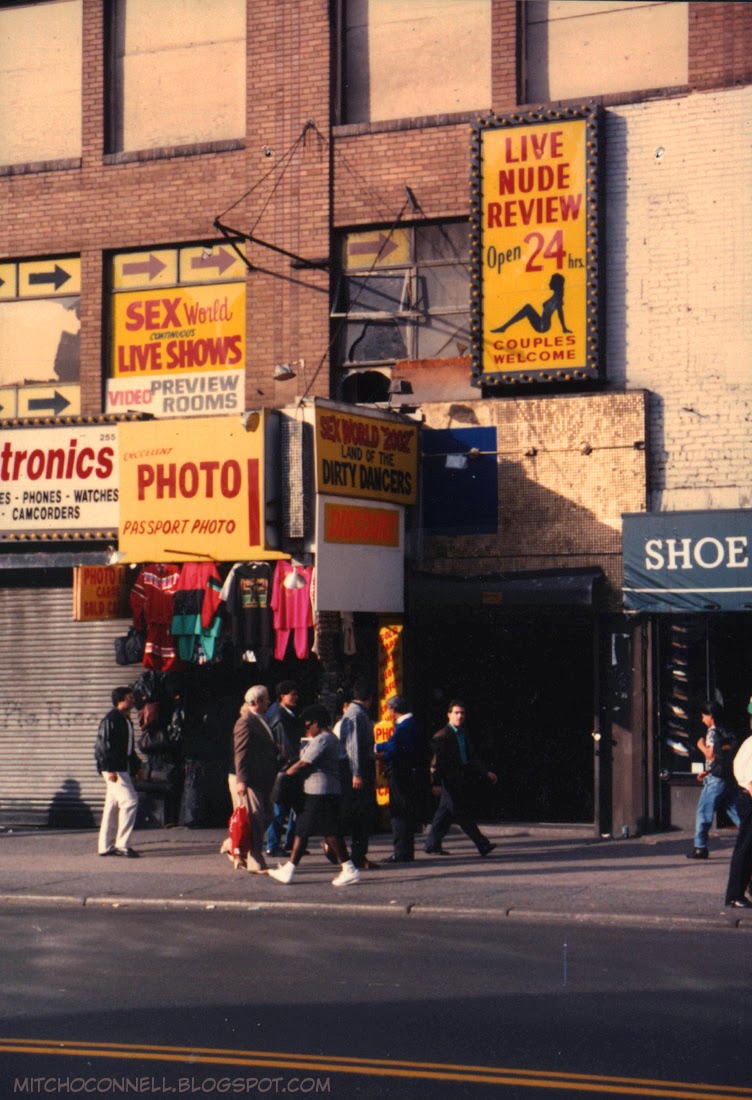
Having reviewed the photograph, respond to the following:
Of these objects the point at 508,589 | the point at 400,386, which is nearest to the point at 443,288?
the point at 400,386

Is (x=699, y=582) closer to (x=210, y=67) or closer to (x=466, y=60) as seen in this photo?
(x=466, y=60)

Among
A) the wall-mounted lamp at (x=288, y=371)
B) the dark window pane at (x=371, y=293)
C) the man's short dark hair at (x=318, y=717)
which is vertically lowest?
the man's short dark hair at (x=318, y=717)

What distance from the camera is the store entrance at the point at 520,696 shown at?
19.2 metres

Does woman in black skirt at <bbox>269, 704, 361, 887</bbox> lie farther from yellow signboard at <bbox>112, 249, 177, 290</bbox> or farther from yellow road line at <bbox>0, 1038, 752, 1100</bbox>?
yellow signboard at <bbox>112, 249, 177, 290</bbox>

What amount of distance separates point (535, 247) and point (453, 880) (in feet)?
25.5

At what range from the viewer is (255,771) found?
53.4 ft

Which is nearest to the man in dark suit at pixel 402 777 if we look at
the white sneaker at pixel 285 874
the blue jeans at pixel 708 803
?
the white sneaker at pixel 285 874

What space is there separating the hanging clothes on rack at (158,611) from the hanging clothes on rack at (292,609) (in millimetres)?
1577

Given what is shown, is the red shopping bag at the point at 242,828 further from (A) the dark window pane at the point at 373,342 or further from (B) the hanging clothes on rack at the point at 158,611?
(A) the dark window pane at the point at 373,342

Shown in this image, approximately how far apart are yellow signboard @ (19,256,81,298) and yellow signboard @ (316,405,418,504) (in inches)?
215

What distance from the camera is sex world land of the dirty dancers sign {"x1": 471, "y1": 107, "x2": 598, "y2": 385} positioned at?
18.8 meters

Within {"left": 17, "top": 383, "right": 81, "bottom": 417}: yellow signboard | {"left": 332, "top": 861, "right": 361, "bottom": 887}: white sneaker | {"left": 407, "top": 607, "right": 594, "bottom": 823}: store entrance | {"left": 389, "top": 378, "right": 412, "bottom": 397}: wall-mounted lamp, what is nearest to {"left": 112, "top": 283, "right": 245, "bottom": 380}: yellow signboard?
{"left": 17, "top": 383, "right": 81, "bottom": 417}: yellow signboard

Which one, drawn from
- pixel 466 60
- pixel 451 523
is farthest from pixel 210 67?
pixel 451 523

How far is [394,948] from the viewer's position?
464 inches
